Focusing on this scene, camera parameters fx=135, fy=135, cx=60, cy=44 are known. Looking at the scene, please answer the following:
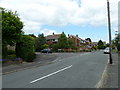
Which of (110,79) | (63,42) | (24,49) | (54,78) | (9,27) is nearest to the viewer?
(110,79)

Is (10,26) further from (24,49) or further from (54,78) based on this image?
(54,78)

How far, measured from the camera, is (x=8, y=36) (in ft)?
47.3

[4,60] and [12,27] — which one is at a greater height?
[12,27]

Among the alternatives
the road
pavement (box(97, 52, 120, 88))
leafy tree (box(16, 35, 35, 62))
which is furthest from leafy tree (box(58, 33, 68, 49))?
pavement (box(97, 52, 120, 88))

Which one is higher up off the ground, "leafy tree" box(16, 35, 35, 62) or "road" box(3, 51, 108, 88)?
"leafy tree" box(16, 35, 35, 62)

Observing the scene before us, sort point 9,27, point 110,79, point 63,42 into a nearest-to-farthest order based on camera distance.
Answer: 1. point 110,79
2. point 9,27
3. point 63,42

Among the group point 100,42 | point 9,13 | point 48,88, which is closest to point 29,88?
point 48,88

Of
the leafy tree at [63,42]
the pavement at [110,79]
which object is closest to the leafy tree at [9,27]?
the pavement at [110,79]

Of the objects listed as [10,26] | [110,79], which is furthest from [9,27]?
[110,79]

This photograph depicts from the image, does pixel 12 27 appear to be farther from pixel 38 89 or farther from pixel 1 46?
pixel 38 89

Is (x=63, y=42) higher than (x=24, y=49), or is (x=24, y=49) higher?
(x=63, y=42)

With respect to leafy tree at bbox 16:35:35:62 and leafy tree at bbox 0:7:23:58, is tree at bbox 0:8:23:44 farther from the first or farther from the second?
leafy tree at bbox 16:35:35:62

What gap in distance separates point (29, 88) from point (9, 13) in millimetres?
11350

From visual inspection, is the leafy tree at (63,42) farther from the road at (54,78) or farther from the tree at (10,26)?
the road at (54,78)
